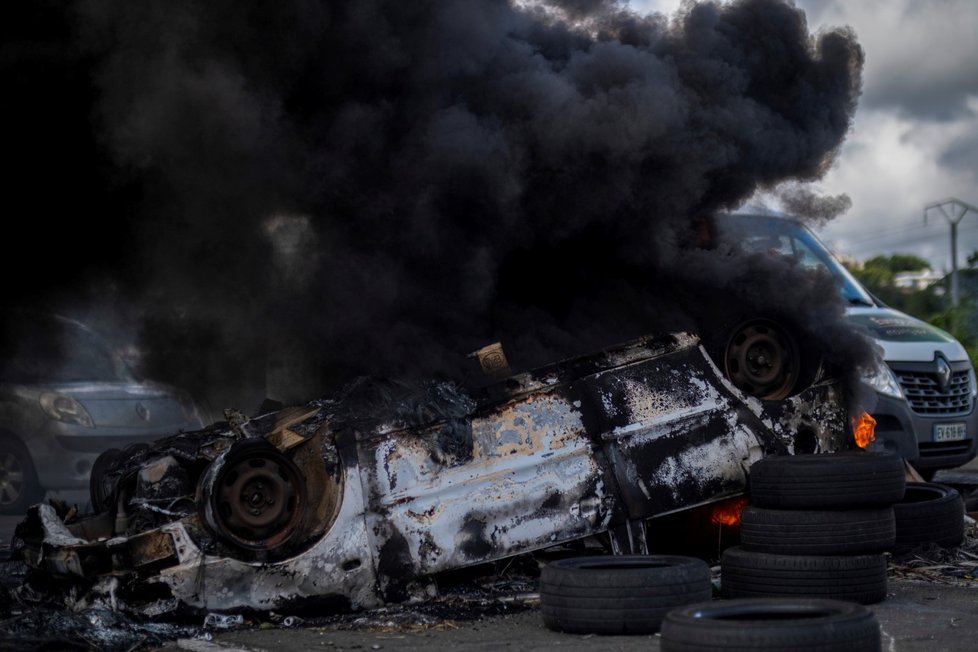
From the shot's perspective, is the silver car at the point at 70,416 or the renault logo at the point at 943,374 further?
the silver car at the point at 70,416

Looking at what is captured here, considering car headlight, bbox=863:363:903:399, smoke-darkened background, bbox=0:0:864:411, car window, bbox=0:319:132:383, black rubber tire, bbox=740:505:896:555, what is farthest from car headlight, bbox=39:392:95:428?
black rubber tire, bbox=740:505:896:555

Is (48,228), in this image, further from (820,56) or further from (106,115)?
(820,56)

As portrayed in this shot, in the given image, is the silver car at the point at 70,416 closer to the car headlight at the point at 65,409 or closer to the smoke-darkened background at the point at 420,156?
the car headlight at the point at 65,409

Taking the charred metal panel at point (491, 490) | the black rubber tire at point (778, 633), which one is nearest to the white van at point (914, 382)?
the charred metal panel at point (491, 490)

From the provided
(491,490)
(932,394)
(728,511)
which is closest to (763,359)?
(728,511)

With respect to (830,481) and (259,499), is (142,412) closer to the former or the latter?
(259,499)

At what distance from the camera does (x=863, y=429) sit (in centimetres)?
685

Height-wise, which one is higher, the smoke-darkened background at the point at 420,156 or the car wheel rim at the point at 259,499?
the smoke-darkened background at the point at 420,156

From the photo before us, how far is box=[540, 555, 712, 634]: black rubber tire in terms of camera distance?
17.8ft

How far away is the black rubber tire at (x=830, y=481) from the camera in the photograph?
19.4ft

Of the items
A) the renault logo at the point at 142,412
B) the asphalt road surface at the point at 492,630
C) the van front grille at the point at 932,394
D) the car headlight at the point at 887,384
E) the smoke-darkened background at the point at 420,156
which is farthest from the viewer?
the renault logo at the point at 142,412

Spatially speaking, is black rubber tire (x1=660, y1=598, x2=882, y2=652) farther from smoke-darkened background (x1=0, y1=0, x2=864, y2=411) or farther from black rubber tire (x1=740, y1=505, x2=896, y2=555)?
smoke-darkened background (x1=0, y1=0, x2=864, y2=411)

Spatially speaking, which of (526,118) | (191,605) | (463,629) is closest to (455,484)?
(463,629)

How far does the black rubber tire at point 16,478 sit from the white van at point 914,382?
723 centimetres
